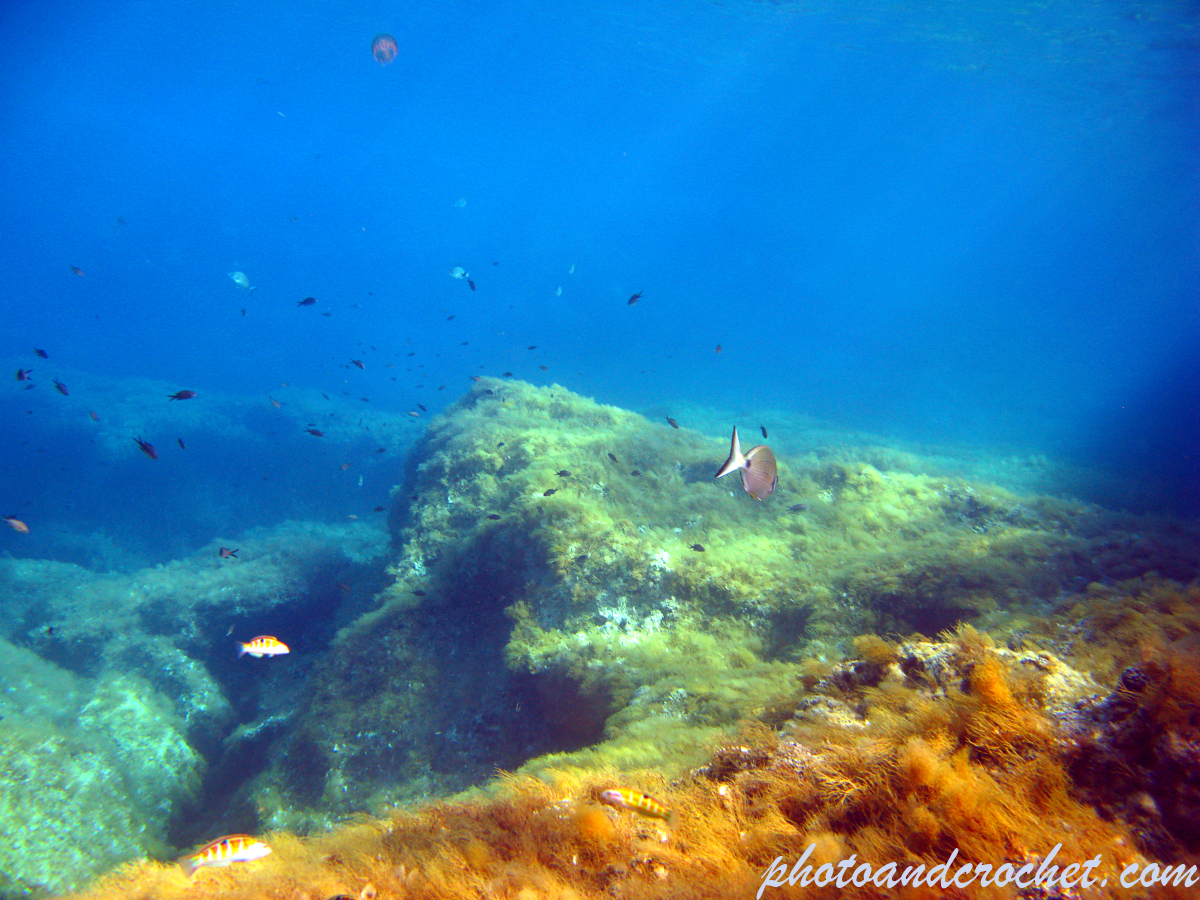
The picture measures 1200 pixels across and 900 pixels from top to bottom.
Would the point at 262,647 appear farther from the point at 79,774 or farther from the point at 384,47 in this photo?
the point at 384,47

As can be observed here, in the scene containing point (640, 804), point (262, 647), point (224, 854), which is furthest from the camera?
point (262, 647)

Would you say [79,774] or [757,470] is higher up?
[757,470]

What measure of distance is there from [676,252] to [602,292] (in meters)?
68.4

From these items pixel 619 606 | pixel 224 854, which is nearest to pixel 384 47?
pixel 619 606

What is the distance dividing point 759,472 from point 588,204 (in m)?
136

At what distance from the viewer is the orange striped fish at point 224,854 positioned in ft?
7.48

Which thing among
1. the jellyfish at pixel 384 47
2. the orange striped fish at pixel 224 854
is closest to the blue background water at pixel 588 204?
the jellyfish at pixel 384 47

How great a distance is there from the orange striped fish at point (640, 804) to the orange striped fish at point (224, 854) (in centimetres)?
193

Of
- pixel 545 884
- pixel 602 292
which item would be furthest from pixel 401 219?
pixel 545 884

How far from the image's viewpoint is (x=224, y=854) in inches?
92.7

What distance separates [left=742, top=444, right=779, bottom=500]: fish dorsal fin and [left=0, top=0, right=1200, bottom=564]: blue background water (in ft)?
58.1

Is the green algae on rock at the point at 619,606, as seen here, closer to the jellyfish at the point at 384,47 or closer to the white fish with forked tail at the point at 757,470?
the white fish with forked tail at the point at 757,470

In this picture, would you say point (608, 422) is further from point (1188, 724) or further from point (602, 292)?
point (602, 292)

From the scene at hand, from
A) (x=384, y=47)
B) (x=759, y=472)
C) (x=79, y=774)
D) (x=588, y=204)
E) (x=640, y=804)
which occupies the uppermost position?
(x=588, y=204)
